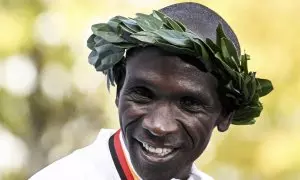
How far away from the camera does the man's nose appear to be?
1267mm

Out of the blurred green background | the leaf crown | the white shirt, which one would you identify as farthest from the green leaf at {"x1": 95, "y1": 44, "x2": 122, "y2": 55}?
the blurred green background

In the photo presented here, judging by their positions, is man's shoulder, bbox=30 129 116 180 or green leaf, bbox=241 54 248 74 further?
man's shoulder, bbox=30 129 116 180

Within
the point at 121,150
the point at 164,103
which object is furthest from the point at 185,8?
the point at 121,150

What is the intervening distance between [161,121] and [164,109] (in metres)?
0.02

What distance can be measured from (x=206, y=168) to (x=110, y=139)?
1260mm

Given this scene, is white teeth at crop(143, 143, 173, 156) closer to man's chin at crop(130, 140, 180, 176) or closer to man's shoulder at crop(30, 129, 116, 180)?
man's chin at crop(130, 140, 180, 176)

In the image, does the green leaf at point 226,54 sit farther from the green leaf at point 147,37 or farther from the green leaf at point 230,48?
the green leaf at point 147,37

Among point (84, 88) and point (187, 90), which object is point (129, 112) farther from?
point (84, 88)

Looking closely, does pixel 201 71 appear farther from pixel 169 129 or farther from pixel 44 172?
pixel 44 172

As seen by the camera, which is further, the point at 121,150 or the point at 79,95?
the point at 79,95

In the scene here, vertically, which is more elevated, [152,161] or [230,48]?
[230,48]

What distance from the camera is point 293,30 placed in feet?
9.16

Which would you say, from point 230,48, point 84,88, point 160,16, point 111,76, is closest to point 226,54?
point 230,48

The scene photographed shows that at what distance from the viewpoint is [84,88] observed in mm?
2762
